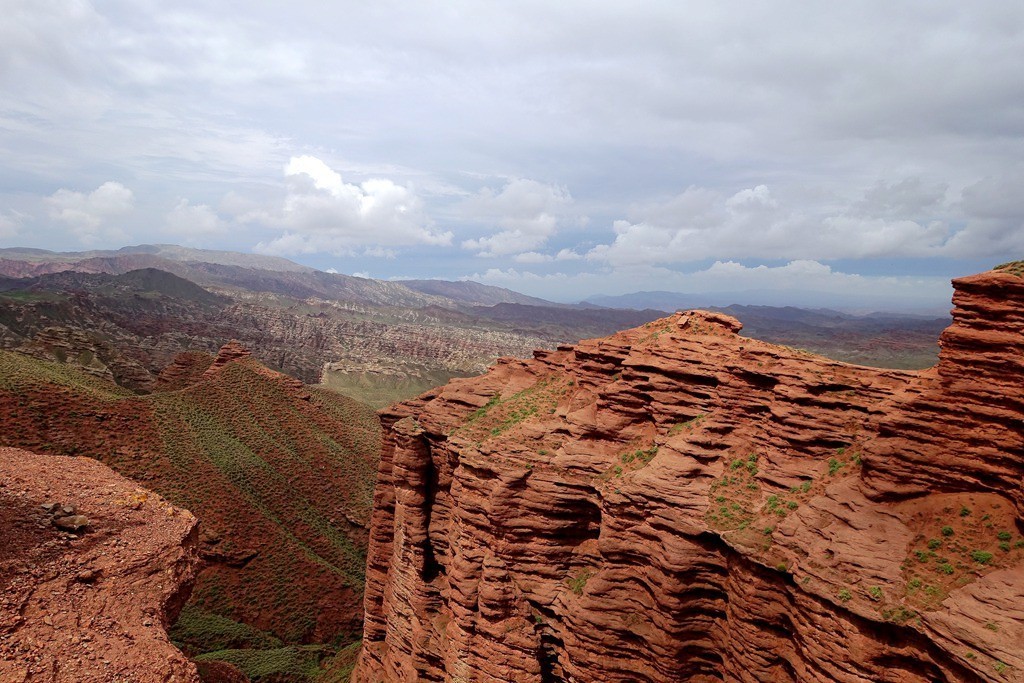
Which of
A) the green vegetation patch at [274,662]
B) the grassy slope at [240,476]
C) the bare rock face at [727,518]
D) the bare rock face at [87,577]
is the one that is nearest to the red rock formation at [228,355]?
the grassy slope at [240,476]

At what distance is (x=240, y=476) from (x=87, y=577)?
149ft

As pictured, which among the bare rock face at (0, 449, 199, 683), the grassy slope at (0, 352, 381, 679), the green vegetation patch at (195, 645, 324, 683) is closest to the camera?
the bare rock face at (0, 449, 199, 683)

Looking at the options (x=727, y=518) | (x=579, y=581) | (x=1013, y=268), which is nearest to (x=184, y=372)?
(x=579, y=581)

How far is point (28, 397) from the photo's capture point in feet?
178

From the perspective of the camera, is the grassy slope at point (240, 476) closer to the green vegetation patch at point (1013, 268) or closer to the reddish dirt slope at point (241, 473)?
the reddish dirt slope at point (241, 473)

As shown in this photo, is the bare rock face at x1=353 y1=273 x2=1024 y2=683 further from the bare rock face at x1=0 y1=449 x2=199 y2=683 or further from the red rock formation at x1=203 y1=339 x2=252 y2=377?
the red rock formation at x1=203 y1=339 x2=252 y2=377

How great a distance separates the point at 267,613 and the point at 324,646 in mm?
6867

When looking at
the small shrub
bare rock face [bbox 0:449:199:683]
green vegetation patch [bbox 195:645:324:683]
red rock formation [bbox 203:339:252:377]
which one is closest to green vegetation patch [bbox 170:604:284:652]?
green vegetation patch [bbox 195:645:324:683]

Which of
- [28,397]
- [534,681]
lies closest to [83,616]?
[534,681]

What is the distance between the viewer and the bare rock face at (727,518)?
1428 cm

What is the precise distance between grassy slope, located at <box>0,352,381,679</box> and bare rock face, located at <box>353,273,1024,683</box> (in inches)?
1004

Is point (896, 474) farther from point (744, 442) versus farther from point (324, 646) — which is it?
point (324, 646)

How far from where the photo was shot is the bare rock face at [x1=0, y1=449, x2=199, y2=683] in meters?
17.2

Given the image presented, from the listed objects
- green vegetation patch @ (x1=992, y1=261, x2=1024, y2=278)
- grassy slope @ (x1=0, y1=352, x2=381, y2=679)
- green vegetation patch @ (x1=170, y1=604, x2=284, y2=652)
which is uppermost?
green vegetation patch @ (x1=992, y1=261, x2=1024, y2=278)
